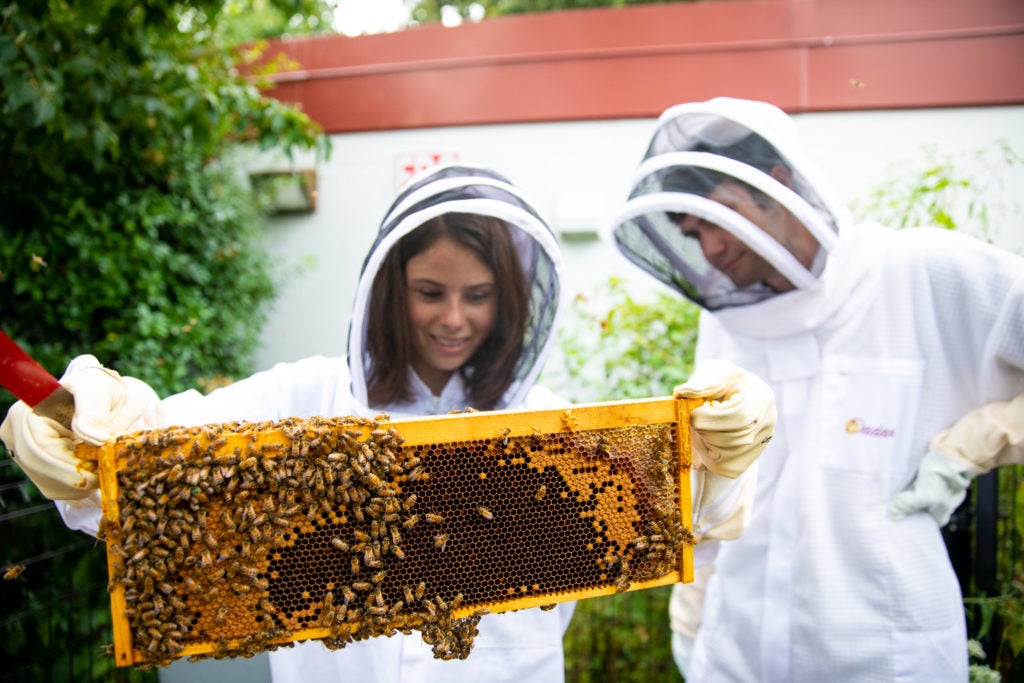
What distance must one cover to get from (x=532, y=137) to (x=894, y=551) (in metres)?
5.17

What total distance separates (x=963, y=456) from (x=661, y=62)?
189 inches

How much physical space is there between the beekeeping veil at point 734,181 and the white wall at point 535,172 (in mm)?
3506

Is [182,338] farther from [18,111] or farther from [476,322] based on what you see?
[476,322]

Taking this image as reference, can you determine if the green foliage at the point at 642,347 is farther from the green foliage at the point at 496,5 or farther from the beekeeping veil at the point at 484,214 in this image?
the green foliage at the point at 496,5

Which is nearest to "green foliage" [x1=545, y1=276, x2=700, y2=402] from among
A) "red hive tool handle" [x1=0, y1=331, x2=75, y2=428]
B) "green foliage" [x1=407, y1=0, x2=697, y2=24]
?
"red hive tool handle" [x1=0, y1=331, x2=75, y2=428]

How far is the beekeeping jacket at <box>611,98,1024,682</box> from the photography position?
258cm

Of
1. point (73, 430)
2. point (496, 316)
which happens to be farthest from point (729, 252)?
point (73, 430)

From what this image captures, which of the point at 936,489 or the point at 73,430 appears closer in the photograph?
the point at 73,430

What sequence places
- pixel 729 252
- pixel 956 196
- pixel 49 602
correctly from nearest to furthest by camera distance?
pixel 729 252, pixel 49 602, pixel 956 196

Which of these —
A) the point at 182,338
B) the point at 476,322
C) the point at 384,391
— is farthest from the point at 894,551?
the point at 182,338

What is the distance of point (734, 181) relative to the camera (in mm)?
2740

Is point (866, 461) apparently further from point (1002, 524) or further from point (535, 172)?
point (535, 172)

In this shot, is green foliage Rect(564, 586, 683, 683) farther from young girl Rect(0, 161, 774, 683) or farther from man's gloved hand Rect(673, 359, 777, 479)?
man's gloved hand Rect(673, 359, 777, 479)

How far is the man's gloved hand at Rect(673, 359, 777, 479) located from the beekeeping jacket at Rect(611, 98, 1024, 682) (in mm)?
964
